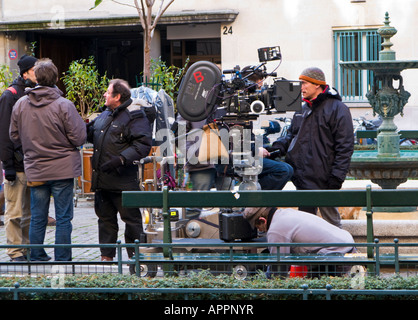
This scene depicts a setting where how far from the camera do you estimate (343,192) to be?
5.51 meters

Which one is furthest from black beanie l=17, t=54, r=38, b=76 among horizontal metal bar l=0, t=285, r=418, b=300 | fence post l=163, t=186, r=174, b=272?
horizontal metal bar l=0, t=285, r=418, b=300

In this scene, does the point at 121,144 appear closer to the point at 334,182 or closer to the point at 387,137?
the point at 334,182

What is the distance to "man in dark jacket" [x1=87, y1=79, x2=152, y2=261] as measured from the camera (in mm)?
7676

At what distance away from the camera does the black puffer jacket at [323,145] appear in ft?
22.8

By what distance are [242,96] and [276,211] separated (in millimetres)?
1273

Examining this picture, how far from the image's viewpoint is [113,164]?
25.0 feet

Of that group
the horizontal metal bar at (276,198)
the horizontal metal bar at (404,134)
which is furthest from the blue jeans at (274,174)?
the horizontal metal bar at (404,134)

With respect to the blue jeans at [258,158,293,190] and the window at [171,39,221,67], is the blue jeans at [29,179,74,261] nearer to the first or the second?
the blue jeans at [258,158,293,190]

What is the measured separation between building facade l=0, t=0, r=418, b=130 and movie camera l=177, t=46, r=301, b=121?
1518 cm

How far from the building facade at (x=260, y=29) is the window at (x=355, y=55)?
0.03m

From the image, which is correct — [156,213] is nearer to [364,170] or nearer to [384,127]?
[364,170]

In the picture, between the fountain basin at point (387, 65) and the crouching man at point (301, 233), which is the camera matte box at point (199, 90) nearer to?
the crouching man at point (301, 233)
